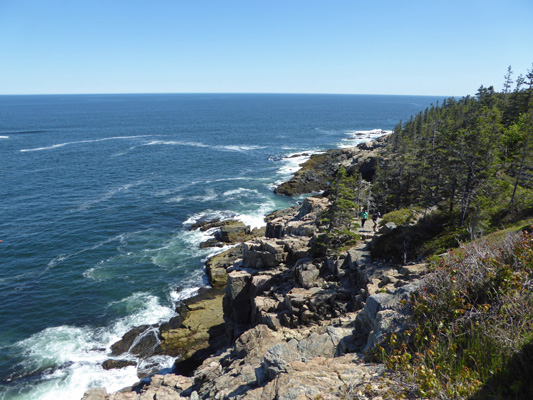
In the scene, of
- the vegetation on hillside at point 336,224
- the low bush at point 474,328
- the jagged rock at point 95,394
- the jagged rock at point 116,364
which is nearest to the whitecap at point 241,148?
the vegetation on hillside at point 336,224

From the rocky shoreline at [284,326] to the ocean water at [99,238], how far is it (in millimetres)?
3270

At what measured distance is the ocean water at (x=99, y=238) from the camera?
3028cm

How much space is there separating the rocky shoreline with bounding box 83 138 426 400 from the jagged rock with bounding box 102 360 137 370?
1589 mm

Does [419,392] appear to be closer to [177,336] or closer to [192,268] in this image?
[177,336]

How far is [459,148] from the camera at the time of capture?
31453 mm

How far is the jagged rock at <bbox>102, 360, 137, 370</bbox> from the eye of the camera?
2891 cm

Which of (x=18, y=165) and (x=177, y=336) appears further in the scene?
(x=18, y=165)

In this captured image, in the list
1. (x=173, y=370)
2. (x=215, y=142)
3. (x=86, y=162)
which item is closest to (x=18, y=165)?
(x=86, y=162)

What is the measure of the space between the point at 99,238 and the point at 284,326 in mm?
40533

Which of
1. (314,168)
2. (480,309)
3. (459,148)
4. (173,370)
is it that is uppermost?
(459,148)

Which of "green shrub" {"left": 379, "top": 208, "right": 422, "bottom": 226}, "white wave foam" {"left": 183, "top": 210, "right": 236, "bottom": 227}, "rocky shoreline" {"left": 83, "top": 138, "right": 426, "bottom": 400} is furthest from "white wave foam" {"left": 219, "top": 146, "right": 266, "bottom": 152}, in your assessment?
"green shrub" {"left": 379, "top": 208, "right": 422, "bottom": 226}

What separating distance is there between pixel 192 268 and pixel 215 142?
96.8 metres

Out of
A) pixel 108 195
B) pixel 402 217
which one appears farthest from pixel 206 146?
pixel 402 217

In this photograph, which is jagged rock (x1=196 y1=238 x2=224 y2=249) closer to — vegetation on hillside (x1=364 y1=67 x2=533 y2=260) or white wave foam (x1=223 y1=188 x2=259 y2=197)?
white wave foam (x1=223 y1=188 x2=259 y2=197)
